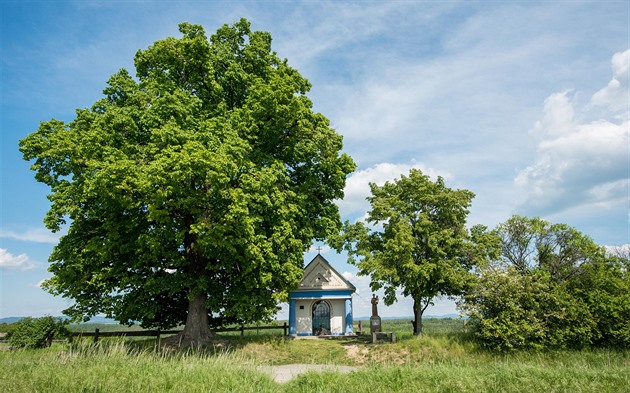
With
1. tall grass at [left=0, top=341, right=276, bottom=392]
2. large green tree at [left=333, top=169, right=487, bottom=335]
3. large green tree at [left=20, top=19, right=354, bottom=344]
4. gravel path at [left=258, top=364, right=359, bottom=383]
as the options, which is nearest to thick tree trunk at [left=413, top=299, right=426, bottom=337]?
large green tree at [left=333, top=169, right=487, bottom=335]

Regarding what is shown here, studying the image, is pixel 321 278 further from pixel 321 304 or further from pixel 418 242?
pixel 418 242

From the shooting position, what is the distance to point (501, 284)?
62.6 feet

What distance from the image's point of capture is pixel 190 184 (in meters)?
17.2

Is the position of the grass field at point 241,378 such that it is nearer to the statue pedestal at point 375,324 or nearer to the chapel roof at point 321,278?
the statue pedestal at point 375,324

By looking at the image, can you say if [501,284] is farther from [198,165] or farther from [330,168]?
[198,165]

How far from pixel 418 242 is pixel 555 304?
695cm

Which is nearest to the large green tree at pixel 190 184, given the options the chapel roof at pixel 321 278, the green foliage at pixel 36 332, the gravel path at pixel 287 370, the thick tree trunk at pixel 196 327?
the thick tree trunk at pixel 196 327

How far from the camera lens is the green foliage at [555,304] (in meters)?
18.0

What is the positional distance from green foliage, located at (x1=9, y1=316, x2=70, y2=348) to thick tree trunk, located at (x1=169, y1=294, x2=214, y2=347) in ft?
17.6

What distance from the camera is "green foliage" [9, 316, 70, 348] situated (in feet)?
62.1

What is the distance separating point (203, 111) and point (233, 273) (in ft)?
27.0

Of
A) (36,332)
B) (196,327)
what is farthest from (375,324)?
(36,332)

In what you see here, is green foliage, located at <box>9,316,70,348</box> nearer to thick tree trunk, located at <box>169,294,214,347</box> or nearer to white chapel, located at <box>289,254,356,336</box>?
thick tree trunk, located at <box>169,294,214,347</box>

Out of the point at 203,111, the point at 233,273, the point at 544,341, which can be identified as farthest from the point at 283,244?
the point at 544,341
